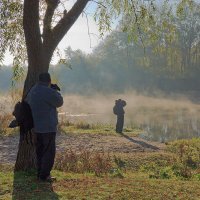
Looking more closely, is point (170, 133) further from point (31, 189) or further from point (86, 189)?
point (31, 189)

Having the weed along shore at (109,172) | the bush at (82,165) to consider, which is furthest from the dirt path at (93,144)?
the bush at (82,165)

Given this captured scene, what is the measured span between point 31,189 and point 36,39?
2.83 m

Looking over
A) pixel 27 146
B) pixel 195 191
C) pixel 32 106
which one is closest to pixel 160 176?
pixel 195 191

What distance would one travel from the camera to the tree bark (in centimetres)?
785

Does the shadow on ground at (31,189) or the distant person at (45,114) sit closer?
the shadow on ground at (31,189)

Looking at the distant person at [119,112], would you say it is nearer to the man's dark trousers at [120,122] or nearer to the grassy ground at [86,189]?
the man's dark trousers at [120,122]

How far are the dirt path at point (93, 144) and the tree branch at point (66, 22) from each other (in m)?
6.03

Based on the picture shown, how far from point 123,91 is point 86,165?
69.6m

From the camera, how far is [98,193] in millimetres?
6746

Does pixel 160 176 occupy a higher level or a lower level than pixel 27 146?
lower

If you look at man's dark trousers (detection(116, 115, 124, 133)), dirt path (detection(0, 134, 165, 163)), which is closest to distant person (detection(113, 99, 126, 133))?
man's dark trousers (detection(116, 115, 124, 133))

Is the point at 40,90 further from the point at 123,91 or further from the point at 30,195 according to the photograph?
the point at 123,91

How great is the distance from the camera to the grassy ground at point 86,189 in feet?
21.7

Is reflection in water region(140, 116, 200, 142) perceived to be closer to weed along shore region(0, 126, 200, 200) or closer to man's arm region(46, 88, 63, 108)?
weed along shore region(0, 126, 200, 200)
